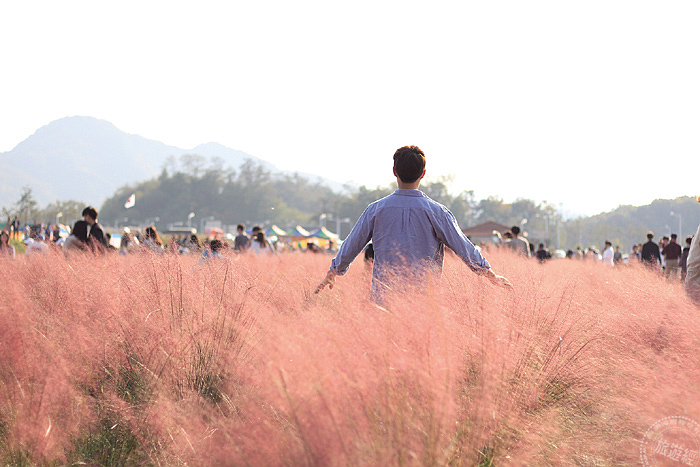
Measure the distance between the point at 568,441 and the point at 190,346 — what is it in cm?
194

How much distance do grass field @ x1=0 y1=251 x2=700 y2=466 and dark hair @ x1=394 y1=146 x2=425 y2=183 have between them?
64 cm

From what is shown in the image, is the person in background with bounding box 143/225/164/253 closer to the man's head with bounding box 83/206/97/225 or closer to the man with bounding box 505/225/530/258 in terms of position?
the man's head with bounding box 83/206/97/225

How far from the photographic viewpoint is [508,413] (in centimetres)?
238

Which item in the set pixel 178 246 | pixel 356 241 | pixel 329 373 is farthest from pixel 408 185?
pixel 178 246

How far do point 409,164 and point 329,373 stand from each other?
1660mm

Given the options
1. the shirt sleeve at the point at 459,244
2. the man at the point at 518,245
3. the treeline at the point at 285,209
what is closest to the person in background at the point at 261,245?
the man at the point at 518,245

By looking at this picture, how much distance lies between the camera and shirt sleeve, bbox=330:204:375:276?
126 inches

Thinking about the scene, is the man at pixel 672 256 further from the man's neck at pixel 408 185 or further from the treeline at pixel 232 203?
the treeline at pixel 232 203

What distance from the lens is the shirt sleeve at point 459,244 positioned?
3.07m

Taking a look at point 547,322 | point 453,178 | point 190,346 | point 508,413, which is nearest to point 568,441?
point 508,413

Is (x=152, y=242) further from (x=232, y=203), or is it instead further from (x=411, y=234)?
(x=232, y=203)

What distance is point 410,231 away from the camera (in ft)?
10.3

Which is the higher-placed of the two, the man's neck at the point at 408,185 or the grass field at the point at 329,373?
the man's neck at the point at 408,185

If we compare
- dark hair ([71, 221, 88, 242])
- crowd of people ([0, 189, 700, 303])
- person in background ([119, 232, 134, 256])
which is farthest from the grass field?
dark hair ([71, 221, 88, 242])
